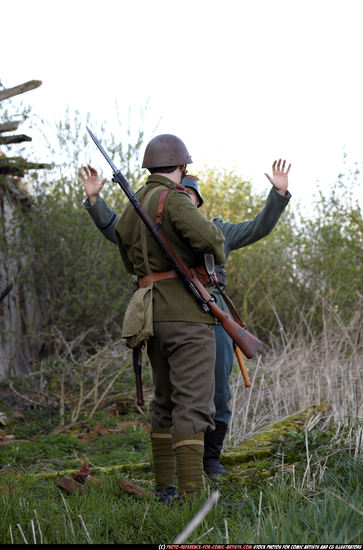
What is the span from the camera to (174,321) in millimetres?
3279

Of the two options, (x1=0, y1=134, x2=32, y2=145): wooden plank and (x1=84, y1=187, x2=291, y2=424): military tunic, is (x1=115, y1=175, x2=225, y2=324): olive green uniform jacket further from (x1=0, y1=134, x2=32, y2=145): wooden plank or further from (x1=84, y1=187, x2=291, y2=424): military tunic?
(x1=0, y1=134, x2=32, y2=145): wooden plank

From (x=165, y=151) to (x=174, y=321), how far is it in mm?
947

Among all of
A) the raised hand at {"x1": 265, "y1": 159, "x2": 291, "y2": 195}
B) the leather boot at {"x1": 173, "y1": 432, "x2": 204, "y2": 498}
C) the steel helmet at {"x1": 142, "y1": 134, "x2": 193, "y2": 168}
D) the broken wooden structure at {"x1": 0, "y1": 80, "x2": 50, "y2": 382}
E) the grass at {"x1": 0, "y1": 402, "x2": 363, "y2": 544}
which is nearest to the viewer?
the grass at {"x1": 0, "y1": 402, "x2": 363, "y2": 544}

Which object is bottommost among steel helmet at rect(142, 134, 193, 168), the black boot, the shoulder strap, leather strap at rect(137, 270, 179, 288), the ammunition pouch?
the black boot

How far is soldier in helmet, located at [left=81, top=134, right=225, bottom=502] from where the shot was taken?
3.18 m

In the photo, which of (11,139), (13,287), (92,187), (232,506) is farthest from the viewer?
(13,287)

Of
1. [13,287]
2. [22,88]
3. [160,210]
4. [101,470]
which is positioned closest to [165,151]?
[160,210]

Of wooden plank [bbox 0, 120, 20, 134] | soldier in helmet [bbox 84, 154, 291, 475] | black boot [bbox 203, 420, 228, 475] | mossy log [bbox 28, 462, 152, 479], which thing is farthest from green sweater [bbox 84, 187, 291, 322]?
wooden plank [bbox 0, 120, 20, 134]

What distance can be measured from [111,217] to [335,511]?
2.31 m

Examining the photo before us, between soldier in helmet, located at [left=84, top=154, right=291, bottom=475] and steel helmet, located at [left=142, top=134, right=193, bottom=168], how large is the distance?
0.37m

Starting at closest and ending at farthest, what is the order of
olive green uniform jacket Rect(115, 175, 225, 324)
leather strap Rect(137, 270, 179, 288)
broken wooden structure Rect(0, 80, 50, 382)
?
olive green uniform jacket Rect(115, 175, 225, 324), leather strap Rect(137, 270, 179, 288), broken wooden structure Rect(0, 80, 50, 382)

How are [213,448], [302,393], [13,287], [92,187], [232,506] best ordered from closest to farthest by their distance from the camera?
1. [232,506]
2. [92,187]
3. [213,448]
4. [302,393]
5. [13,287]

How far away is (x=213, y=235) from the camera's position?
3229 mm

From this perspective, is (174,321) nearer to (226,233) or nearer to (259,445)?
(226,233)
